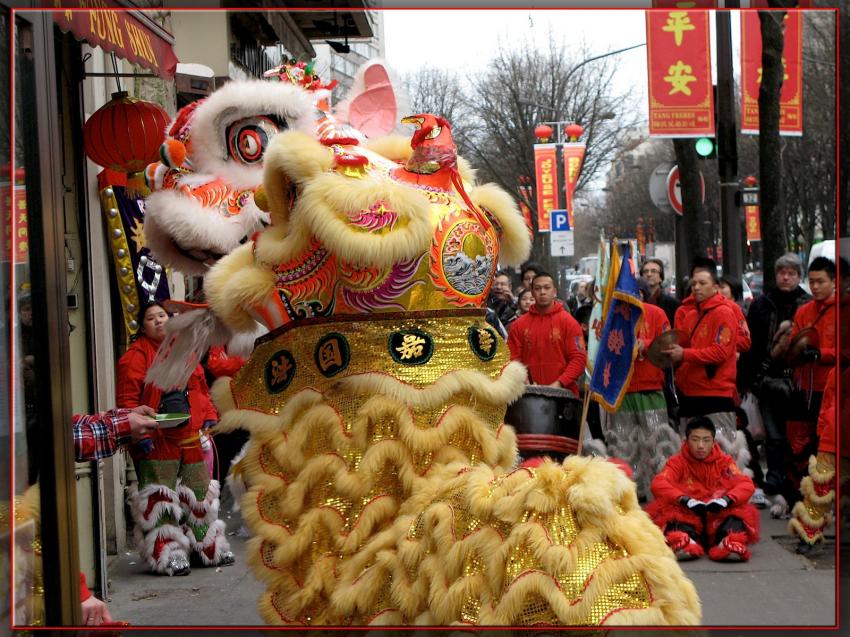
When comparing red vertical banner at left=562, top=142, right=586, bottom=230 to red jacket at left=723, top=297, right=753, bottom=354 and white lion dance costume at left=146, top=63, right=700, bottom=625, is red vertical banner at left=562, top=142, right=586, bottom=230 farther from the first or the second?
white lion dance costume at left=146, top=63, right=700, bottom=625

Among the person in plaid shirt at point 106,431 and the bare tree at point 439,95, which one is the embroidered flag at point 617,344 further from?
the bare tree at point 439,95

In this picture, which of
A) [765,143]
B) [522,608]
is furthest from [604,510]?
[765,143]

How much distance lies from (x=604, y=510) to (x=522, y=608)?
301 mm

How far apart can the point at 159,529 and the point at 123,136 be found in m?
2.02

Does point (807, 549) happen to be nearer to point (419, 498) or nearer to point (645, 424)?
point (645, 424)

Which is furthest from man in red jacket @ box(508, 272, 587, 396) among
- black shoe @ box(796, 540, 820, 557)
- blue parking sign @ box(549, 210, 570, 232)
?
blue parking sign @ box(549, 210, 570, 232)

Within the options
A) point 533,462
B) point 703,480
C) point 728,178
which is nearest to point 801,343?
point 703,480

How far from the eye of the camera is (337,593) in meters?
3.03

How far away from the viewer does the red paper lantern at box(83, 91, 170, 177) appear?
4832 mm

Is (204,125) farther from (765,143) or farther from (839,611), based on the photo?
(765,143)

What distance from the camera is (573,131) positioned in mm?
17688

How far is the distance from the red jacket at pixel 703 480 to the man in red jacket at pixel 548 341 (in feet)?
3.12

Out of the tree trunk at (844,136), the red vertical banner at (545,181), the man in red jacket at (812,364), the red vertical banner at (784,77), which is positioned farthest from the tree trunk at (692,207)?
the tree trunk at (844,136)

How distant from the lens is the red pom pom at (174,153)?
400 centimetres
